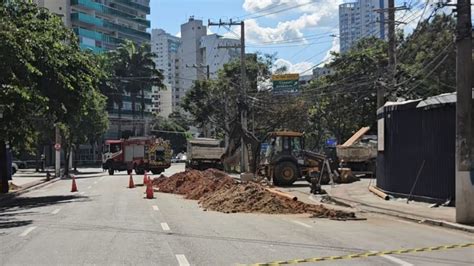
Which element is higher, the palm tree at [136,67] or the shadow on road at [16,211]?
the palm tree at [136,67]

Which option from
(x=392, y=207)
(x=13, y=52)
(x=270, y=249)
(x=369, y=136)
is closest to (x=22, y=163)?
(x=369, y=136)

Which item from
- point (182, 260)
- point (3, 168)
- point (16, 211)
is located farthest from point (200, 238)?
point (3, 168)

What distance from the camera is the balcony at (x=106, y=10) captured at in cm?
12266

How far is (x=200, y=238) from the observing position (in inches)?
517

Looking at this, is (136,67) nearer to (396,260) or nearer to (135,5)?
(135,5)

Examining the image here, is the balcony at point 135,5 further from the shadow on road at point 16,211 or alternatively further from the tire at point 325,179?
the shadow on road at point 16,211

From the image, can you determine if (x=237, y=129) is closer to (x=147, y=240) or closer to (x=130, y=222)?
(x=130, y=222)

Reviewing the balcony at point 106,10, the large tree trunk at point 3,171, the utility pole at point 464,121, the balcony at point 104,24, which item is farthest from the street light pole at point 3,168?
the balcony at point 106,10

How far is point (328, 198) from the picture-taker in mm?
24438

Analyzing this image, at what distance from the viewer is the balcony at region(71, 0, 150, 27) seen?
123 metres

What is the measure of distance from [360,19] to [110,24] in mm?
103288

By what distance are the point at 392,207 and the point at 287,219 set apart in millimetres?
4532

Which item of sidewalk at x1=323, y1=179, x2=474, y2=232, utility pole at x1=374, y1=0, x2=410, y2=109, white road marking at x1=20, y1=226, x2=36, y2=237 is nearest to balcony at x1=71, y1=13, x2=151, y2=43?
utility pole at x1=374, y1=0, x2=410, y2=109

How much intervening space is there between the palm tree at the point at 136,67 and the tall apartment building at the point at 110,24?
8.61 meters
